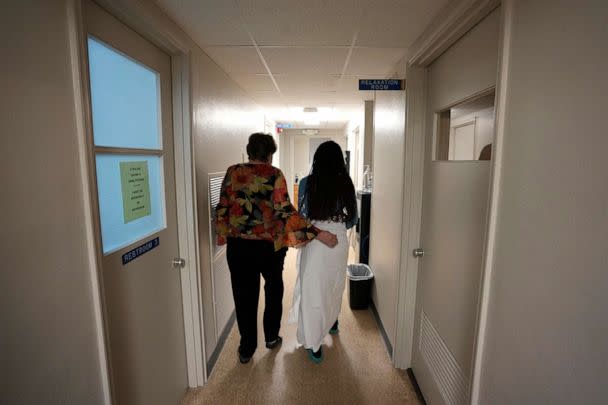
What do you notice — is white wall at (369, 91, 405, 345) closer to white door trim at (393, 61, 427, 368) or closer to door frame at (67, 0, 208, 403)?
white door trim at (393, 61, 427, 368)

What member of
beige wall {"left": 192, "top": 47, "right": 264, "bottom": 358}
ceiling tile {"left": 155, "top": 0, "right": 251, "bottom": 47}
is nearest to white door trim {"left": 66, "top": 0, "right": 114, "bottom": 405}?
ceiling tile {"left": 155, "top": 0, "right": 251, "bottom": 47}

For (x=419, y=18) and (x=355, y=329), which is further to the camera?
(x=355, y=329)

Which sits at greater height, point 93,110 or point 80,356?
point 93,110

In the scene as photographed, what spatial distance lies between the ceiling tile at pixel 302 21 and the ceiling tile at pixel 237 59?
0.72ft

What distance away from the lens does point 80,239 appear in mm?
988

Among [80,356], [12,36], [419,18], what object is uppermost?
[419,18]

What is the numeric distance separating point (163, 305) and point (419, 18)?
2001mm

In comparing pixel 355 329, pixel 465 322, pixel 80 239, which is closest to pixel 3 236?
pixel 80 239

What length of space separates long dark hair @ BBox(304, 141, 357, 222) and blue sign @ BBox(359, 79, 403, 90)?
47 centimetres

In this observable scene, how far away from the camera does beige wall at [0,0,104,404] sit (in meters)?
0.76

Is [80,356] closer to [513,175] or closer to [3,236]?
[3,236]

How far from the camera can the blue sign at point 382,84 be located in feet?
6.83

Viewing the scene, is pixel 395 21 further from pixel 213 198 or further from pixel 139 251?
pixel 139 251

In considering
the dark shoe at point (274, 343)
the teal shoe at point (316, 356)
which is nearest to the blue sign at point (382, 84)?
the teal shoe at point (316, 356)
